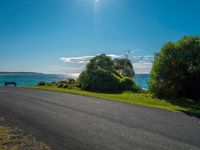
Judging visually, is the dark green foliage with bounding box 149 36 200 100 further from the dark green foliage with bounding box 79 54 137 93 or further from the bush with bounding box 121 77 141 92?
the bush with bounding box 121 77 141 92

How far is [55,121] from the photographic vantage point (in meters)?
8.27

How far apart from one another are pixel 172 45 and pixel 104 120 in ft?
40.4

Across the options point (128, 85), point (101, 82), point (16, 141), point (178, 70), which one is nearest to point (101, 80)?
point (101, 82)

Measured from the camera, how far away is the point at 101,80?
24906 millimetres

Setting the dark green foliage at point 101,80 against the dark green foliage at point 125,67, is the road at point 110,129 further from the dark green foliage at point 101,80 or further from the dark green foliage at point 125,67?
the dark green foliage at point 125,67

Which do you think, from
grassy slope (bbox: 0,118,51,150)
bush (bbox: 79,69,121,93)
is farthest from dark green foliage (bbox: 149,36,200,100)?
grassy slope (bbox: 0,118,51,150)

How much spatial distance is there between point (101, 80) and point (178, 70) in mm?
10120

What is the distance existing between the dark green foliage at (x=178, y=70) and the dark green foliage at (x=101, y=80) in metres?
6.87

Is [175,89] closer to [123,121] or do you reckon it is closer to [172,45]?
[172,45]

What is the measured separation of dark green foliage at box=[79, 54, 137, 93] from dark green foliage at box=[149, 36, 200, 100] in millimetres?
6870

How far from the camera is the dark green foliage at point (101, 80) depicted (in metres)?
24.7

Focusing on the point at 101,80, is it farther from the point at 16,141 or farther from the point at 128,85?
the point at 16,141

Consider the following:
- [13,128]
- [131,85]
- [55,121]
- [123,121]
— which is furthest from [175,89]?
[13,128]

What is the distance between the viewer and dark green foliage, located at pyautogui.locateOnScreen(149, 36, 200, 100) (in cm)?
1684
